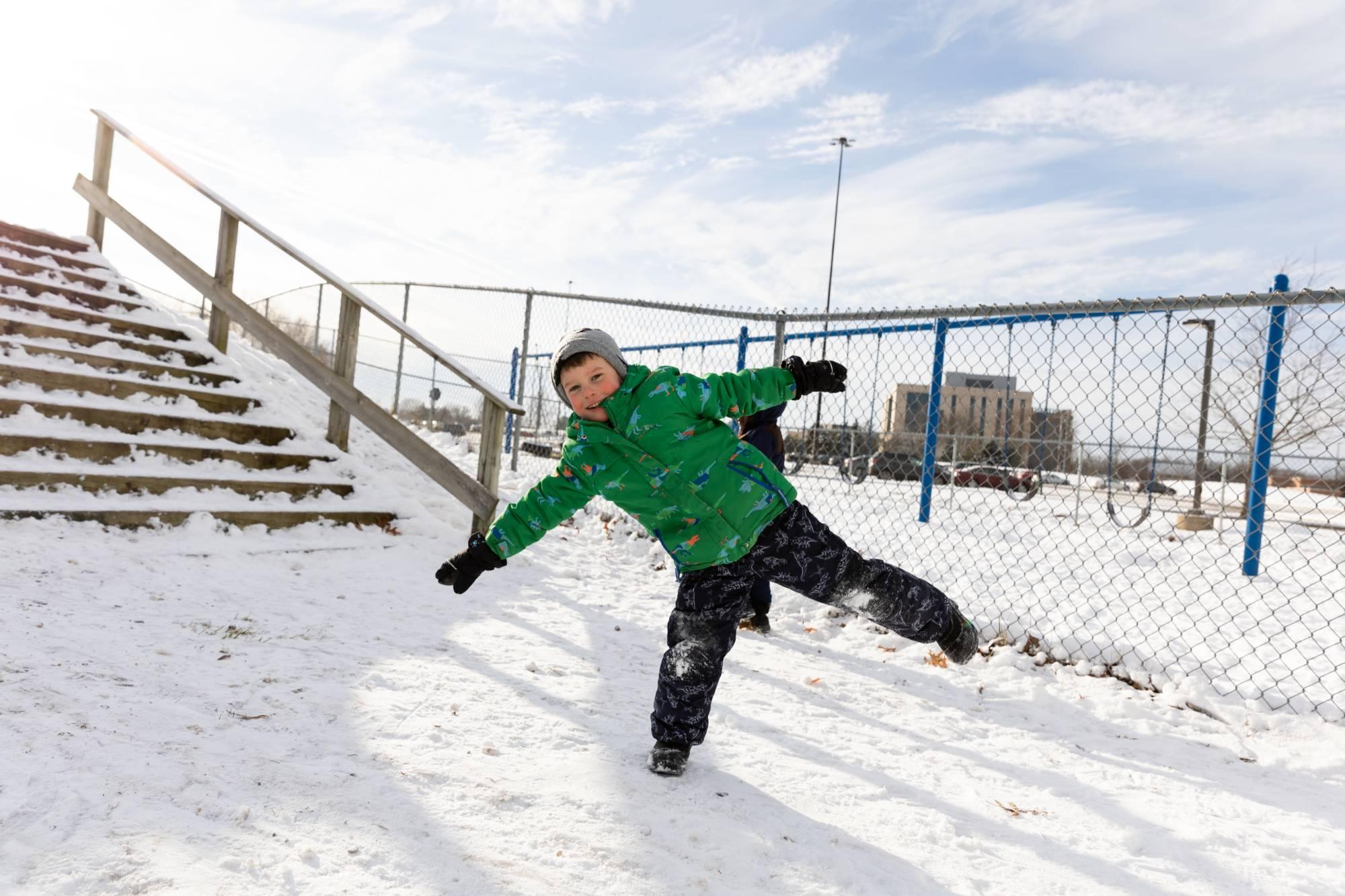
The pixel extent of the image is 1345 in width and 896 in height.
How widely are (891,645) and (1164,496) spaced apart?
651 centimetres

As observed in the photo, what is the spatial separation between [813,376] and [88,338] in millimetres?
5703

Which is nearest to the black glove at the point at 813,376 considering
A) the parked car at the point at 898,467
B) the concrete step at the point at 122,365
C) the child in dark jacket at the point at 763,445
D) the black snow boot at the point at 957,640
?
the black snow boot at the point at 957,640

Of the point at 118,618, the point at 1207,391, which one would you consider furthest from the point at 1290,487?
the point at 118,618

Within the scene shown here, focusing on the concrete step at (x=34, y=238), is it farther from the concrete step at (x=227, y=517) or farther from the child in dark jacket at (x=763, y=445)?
the child in dark jacket at (x=763, y=445)

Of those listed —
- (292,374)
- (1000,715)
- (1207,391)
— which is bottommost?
(1000,715)

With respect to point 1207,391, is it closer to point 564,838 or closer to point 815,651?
point 815,651

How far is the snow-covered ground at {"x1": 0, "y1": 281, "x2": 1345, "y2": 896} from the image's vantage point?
1746 millimetres

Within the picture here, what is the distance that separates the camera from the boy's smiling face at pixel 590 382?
91.4 inches

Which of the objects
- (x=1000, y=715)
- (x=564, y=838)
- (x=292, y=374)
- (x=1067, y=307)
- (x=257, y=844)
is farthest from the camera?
(x=292, y=374)

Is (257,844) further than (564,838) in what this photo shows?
No

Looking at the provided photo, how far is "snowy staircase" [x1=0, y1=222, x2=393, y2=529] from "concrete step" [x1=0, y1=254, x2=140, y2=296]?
1 centimetres

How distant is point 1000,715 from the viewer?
127 inches

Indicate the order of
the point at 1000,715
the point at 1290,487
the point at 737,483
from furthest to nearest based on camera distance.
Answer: the point at 1290,487 < the point at 1000,715 < the point at 737,483

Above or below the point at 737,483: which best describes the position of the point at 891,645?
below
